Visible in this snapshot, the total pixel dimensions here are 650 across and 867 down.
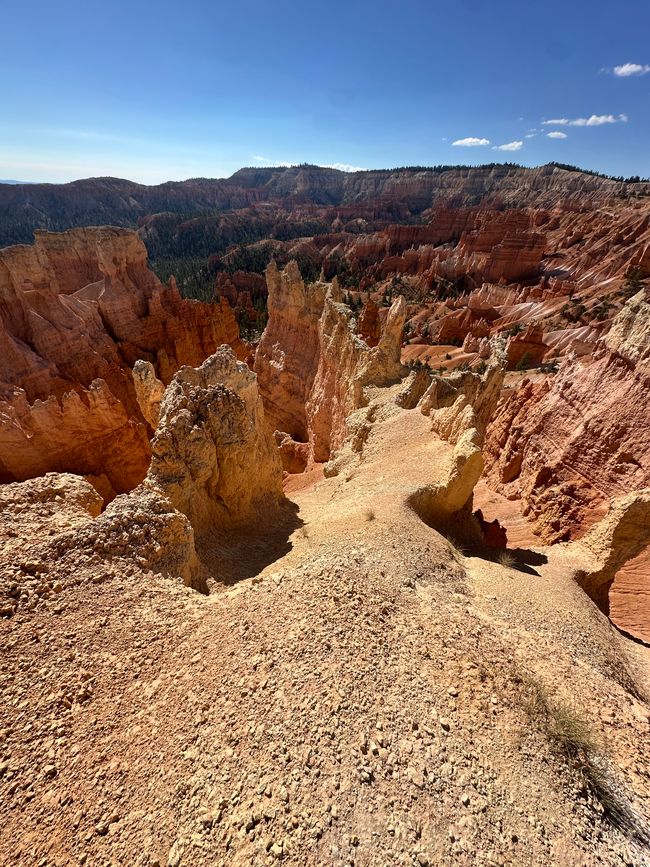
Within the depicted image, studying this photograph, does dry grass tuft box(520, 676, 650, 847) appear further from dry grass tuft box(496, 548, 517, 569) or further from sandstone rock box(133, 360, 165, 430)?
sandstone rock box(133, 360, 165, 430)

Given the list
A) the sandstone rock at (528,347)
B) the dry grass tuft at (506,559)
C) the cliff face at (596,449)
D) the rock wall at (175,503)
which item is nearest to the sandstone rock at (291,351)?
the rock wall at (175,503)

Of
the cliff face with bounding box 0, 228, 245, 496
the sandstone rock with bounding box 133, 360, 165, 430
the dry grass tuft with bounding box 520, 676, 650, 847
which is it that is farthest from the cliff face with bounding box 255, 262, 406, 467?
the dry grass tuft with bounding box 520, 676, 650, 847

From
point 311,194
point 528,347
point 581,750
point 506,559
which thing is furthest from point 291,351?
point 311,194

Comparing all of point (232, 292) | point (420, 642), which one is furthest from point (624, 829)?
point (232, 292)

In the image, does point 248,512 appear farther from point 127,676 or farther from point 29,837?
point 29,837

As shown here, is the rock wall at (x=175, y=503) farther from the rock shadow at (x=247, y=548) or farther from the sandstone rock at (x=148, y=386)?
the sandstone rock at (x=148, y=386)

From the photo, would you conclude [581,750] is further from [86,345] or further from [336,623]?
[86,345]

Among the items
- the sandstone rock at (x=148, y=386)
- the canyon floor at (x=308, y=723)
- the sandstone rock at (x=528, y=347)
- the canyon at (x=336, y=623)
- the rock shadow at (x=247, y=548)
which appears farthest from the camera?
the sandstone rock at (x=528, y=347)
